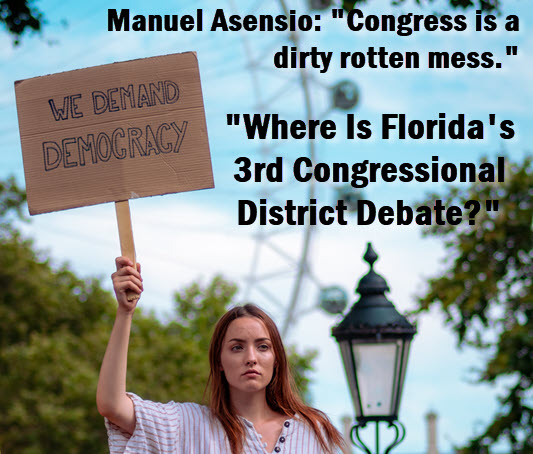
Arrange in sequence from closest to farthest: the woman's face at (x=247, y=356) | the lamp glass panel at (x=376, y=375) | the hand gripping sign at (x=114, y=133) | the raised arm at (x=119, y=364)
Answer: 1. the raised arm at (x=119, y=364)
2. the woman's face at (x=247, y=356)
3. the hand gripping sign at (x=114, y=133)
4. the lamp glass panel at (x=376, y=375)

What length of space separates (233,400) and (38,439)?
2466 centimetres

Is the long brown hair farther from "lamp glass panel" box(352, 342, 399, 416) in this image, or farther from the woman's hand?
"lamp glass panel" box(352, 342, 399, 416)

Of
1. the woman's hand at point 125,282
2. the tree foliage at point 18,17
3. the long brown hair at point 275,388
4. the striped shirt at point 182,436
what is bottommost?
the striped shirt at point 182,436

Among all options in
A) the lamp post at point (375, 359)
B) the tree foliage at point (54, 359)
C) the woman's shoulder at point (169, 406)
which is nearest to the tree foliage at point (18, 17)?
the lamp post at point (375, 359)

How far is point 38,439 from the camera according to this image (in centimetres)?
2736

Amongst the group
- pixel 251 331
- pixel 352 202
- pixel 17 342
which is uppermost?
pixel 352 202

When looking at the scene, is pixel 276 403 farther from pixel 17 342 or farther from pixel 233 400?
pixel 17 342

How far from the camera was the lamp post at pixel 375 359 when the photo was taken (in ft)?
22.5

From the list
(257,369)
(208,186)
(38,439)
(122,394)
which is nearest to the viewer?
(122,394)

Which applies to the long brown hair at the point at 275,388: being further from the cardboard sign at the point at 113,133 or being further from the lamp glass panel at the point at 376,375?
the lamp glass panel at the point at 376,375

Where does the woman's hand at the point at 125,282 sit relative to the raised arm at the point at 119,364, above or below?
above

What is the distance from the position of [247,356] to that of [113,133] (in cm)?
110

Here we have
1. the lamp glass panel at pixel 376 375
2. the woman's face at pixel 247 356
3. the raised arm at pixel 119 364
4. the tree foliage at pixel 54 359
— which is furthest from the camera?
the tree foliage at pixel 54 359

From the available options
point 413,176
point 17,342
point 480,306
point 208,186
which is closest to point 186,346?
point 17,342
